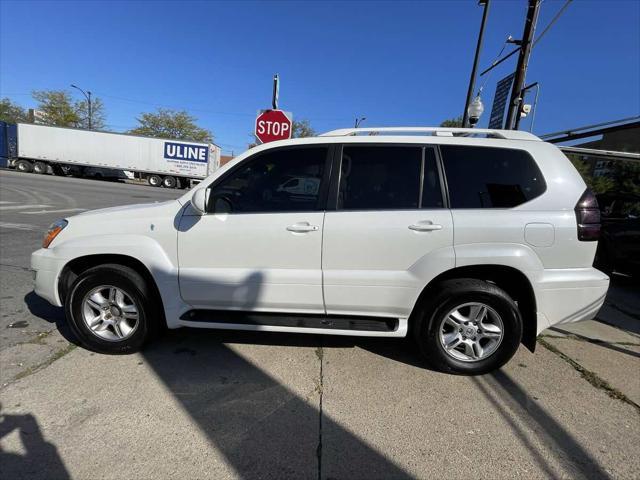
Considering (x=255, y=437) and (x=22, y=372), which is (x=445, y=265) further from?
(x=22, y=372)

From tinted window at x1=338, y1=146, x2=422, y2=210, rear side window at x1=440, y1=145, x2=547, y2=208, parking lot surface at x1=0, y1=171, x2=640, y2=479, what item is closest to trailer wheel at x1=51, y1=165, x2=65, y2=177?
parking lot surface at x1=0, y1=171, x2=640, y2=479

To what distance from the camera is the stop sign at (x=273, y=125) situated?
6.57 m

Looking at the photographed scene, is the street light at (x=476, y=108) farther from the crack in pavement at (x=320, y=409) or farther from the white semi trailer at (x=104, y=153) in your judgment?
the white semi trailer at (x=104, y=153)

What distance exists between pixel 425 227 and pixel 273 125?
4.63m

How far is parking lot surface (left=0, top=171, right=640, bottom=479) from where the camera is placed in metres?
2.07

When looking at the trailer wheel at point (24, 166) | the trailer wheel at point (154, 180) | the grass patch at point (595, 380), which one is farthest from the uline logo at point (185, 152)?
the grass patch at point (595, 380)

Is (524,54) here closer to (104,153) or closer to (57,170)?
(104,153)

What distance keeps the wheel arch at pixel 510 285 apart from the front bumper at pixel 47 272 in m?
3.07

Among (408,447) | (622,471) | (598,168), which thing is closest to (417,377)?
(408,447)

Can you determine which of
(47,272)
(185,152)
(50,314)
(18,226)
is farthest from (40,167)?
(47,272)

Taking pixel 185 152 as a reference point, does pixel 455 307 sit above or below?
below

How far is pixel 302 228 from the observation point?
2857mm

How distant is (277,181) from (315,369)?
1.63 metres

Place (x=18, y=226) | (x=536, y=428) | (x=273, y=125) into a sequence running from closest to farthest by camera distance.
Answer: (x=536, y=428)
(x=273, y=125)
(x=18, y=226)
